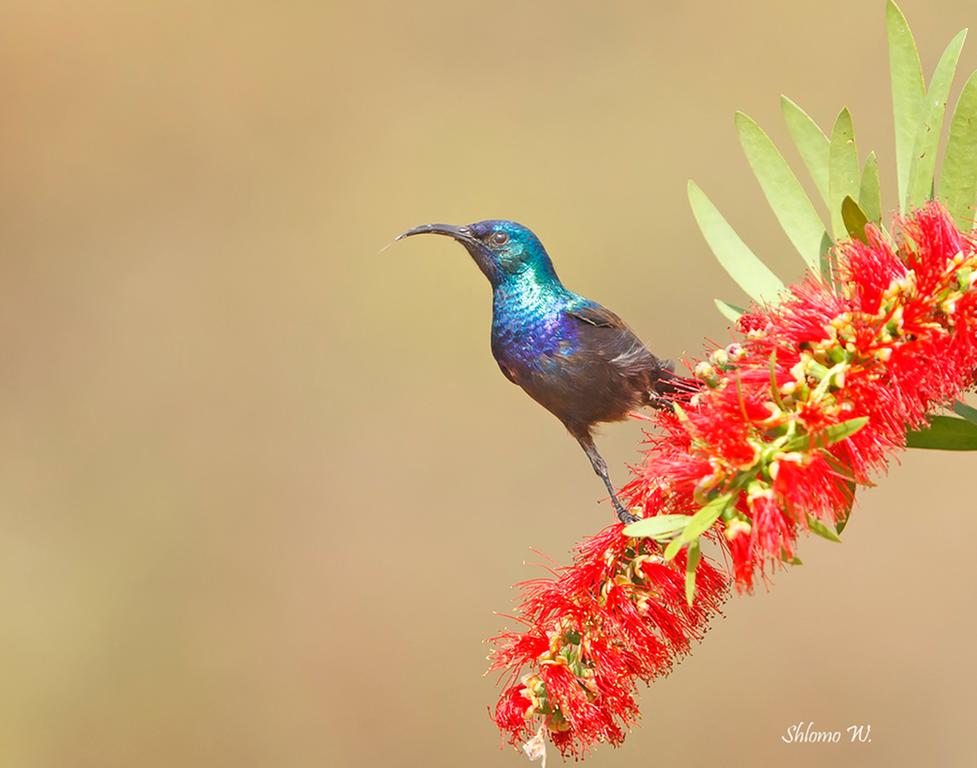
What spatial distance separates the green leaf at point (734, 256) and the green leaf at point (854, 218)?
23 centimetres

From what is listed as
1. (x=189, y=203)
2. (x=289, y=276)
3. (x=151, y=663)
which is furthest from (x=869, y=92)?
(x=151, y=663)

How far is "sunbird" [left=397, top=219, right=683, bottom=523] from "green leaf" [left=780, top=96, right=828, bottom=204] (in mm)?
564

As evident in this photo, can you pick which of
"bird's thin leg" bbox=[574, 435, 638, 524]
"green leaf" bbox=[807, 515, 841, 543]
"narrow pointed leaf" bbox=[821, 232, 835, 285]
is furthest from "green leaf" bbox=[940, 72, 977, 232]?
"bird's thin leg" bbox=[574, 435, 638, 524]

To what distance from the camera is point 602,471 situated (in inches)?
81.0

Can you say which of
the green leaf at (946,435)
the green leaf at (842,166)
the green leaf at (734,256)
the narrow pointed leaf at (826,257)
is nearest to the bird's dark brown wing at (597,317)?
the green leaf at (734,256)

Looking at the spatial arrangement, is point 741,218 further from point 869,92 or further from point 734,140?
point 869,92

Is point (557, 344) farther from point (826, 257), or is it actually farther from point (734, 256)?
point (826, 257)

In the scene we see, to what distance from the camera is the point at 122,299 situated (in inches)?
262

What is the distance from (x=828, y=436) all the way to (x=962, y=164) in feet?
1.37

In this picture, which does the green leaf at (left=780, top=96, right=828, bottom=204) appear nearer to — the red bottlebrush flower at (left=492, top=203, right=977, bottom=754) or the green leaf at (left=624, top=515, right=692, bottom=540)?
the red bottlebrush flower at (left=492, top=203, right=977, bottom=754)

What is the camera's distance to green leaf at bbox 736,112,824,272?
162cm

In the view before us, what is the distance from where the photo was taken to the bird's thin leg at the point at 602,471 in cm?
169

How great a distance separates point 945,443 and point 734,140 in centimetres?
520

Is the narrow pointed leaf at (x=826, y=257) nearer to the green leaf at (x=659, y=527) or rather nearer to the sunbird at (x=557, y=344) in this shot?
the green leaf at (x=659, y=527)
